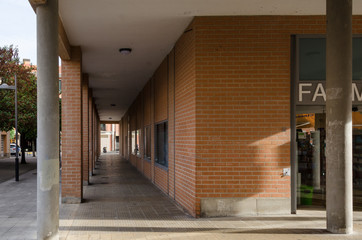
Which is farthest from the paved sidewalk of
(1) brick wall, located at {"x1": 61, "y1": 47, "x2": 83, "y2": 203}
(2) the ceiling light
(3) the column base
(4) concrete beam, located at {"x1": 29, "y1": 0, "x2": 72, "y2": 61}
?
(2) the ceiling light

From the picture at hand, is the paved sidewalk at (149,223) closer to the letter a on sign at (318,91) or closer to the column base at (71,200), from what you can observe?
the column base at (71,200)

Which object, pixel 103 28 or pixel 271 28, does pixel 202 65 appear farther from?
pixel 103 28

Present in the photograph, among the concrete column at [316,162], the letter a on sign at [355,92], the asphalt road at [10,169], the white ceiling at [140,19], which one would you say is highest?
the white ceiling at [140,19]

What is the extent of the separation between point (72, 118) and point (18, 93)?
17.2m

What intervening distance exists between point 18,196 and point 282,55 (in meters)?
8.80

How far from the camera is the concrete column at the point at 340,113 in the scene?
633cm

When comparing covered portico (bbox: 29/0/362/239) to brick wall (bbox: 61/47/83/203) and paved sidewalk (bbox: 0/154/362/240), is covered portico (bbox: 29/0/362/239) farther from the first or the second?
paved sidewalk (bbox: 0/154/362/240)

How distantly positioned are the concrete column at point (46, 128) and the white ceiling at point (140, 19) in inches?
61.3

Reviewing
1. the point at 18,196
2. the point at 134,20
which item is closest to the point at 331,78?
the point at 134,20

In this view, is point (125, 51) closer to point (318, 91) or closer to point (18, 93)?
point (318, 91)

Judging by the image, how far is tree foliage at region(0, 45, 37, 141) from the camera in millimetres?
24141

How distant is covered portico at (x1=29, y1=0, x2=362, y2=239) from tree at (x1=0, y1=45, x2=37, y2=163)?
13.9m

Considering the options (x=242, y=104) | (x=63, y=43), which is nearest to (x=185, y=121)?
(x=242, y=104)

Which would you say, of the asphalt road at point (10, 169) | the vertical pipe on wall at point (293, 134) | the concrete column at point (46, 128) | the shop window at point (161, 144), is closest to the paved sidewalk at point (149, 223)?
the vertical pipe on wall at point (293, 134)
